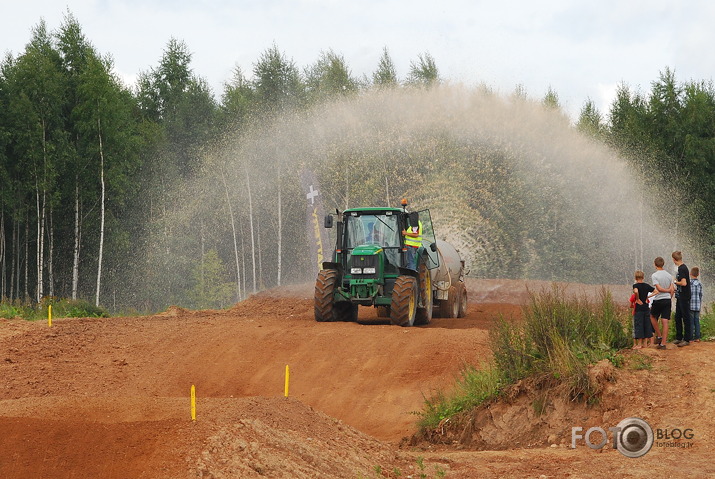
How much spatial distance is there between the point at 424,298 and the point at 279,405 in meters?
11.9

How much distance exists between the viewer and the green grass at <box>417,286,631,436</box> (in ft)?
43.3

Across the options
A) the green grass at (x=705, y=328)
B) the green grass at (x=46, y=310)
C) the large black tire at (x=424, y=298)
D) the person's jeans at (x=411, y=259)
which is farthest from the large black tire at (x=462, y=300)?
the green grass at (x=46, y=310)

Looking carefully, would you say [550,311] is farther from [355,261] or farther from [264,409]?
[355,261]

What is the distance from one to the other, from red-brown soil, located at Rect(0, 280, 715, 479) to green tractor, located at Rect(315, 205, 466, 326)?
89 cm

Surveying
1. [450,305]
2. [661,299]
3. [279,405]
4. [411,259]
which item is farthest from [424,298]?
[279,405]

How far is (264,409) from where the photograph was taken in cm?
1034

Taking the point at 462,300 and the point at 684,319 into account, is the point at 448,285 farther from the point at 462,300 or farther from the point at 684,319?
the point at 684,319

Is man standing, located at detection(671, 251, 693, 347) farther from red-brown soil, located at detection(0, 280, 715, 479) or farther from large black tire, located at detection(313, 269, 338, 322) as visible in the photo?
large black tire, located at detection(313, 269, 338, 322)

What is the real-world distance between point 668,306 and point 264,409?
25.4 feet

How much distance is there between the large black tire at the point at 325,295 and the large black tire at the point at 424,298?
2.30 meters

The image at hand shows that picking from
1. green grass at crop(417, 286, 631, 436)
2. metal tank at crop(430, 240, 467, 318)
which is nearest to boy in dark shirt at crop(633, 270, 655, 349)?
green grass at crop(417, 286, 631, 436)

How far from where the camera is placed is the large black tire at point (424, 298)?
22.2m

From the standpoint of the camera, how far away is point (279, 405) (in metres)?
10.8

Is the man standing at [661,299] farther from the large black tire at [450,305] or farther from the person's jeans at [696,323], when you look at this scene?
the large black tire at [450,305]
